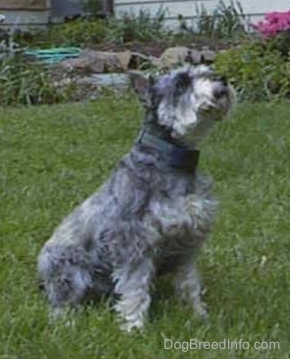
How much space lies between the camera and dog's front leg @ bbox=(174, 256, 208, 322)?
5.38 meters

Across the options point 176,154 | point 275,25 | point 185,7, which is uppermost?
point 176,154

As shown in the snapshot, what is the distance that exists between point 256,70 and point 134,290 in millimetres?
6480

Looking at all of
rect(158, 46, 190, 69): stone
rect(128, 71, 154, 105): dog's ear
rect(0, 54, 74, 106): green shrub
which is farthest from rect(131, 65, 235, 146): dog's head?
rect(158, 46, 190, 69): stone

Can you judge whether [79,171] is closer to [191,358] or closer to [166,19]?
[191,358]

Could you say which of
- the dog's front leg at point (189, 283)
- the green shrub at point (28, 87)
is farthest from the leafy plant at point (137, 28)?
the dog's front leg at point (189, 283)

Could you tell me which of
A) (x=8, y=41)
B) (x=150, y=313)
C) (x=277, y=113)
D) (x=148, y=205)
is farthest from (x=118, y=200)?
(x=8, y=41)

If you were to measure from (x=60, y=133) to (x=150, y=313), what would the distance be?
424cm

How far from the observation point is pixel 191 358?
472 cm

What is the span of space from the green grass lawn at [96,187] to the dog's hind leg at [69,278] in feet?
0.29

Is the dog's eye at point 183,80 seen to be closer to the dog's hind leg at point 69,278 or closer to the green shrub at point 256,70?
the dog's hind leg at point 69,278

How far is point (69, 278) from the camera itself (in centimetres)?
532

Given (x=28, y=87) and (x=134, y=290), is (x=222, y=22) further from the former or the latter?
(x=134, y=290)

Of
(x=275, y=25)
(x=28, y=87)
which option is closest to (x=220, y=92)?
(x=28, y=87)

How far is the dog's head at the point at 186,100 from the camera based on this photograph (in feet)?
16.5
